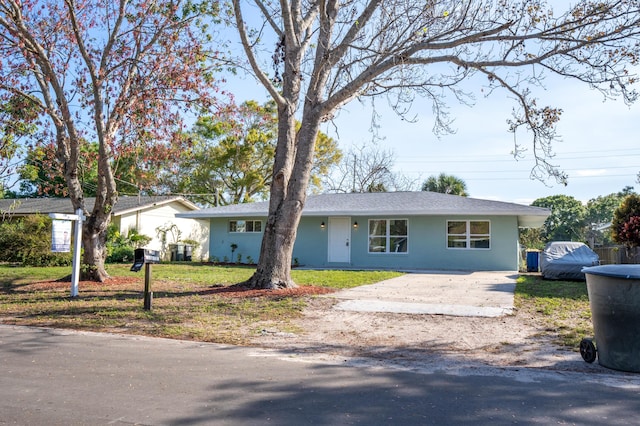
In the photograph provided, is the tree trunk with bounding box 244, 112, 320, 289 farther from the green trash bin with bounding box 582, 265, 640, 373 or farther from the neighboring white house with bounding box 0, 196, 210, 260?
the neighboring white house with bounding box 0, 196, 210, 260

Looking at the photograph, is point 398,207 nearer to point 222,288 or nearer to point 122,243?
point 222,288

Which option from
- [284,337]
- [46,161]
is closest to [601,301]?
[284,337]

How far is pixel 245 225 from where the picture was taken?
26312mm

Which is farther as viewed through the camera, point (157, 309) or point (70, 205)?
point (70, 205)

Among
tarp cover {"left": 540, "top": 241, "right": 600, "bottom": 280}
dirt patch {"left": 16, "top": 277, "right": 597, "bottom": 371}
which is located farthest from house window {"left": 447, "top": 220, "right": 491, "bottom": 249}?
dirt patch {"left": 16, "top": 277, "right": 597, "bottom": 371}

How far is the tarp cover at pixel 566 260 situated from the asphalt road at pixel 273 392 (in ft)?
38.5

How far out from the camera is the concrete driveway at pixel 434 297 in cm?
1015

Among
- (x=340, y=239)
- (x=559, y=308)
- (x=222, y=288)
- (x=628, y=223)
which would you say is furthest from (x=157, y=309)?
(x=628, y=223)

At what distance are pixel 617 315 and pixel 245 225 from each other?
21.8 m

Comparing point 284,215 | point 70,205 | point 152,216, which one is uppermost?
point 70,205

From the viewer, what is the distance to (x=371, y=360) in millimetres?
6414

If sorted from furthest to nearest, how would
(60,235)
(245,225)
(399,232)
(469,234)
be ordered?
1. (245,225)
2. (399,232)
3. (469,234)
4. (60,235)

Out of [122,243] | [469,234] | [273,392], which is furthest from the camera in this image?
[122,243]

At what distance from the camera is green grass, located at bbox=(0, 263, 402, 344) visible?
834cm
